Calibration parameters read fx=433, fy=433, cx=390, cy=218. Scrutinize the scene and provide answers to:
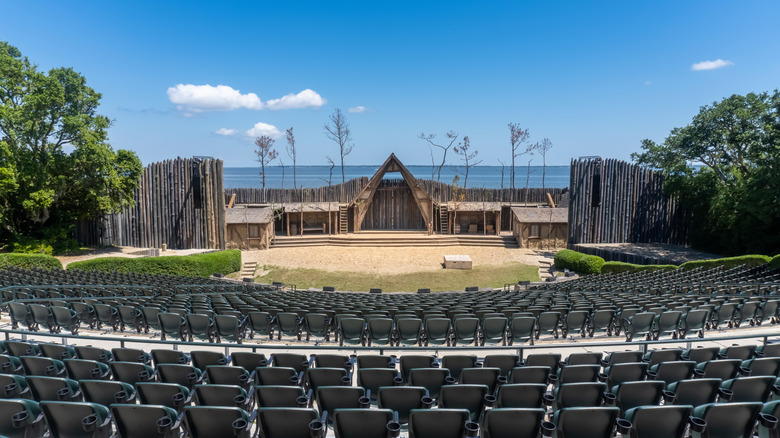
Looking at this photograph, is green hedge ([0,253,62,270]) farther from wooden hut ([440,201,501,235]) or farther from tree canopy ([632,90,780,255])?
tree canopy ([632,90,780,255])

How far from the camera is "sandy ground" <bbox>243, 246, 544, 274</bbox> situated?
27062 mm

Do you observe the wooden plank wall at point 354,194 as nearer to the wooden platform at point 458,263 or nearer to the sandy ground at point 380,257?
the sandy ground at point 380,257

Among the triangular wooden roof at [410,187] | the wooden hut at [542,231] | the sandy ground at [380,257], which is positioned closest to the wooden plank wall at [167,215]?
the sandy ground at [380,257]

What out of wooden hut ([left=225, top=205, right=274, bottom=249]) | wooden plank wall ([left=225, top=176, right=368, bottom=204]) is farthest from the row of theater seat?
wooden plank wall ([left=225, top=176, right=368, bottom=204])

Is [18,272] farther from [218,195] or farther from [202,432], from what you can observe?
[202,432]

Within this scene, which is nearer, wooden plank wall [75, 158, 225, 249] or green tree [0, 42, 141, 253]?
green tree [0, 42, 141, 253]

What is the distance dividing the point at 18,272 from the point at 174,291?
22.7 ft

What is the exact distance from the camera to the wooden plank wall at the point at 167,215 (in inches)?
1141

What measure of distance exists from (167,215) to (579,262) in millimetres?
26347

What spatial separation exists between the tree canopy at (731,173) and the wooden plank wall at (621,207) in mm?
1350

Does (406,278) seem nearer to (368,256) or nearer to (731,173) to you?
(368,256)

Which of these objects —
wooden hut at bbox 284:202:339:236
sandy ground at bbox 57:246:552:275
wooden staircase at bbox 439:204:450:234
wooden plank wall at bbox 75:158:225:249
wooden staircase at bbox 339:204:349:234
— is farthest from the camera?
wooden staircase at bbox 439:204:450:234

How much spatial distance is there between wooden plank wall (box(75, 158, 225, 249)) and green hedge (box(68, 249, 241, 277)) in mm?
6104

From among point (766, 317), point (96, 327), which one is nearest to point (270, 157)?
point (96, 327)
